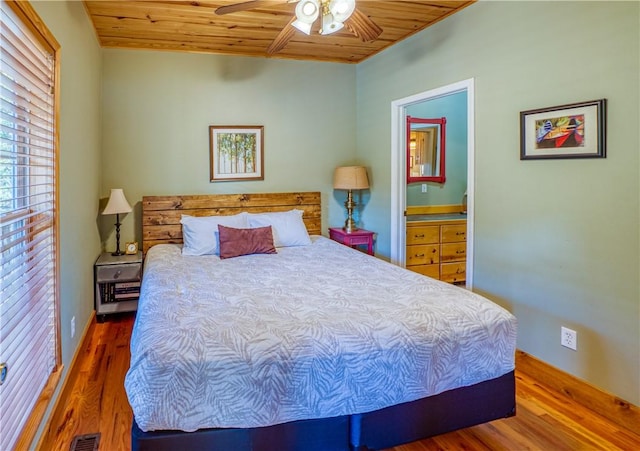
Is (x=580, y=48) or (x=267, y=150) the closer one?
(x=580, y=48)

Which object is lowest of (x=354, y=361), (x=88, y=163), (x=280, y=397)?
(x=280, y=397)

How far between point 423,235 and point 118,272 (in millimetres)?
2906

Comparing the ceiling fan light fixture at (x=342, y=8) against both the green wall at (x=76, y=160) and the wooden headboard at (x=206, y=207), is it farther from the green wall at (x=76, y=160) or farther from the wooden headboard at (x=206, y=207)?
the wooden headboard at (x=206, y=207)

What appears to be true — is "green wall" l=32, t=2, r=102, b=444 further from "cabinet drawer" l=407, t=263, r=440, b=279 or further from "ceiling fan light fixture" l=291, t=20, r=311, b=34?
"cabinet drawer" l=407, t=263, r=440, b=279

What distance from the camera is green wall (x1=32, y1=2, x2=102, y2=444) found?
2389mm

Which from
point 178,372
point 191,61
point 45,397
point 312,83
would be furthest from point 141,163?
point 178,372

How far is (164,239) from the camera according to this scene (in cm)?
414

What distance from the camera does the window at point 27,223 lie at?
61.8 inches

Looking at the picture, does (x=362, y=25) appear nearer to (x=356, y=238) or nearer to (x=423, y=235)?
(x=356, y=238)

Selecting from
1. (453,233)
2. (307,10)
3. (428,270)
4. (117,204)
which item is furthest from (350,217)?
(307,10)

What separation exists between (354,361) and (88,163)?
2591 mm

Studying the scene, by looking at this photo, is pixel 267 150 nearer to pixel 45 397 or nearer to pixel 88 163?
pixel 88 163

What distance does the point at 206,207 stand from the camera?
4.28 metres

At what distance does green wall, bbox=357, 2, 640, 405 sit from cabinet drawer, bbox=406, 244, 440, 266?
128 centimetres
